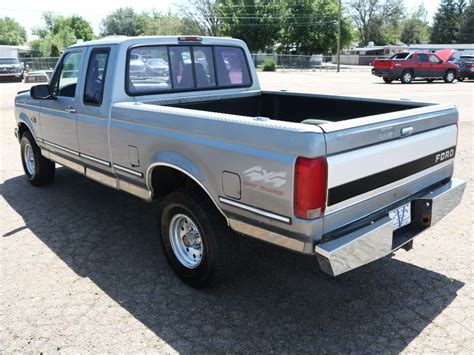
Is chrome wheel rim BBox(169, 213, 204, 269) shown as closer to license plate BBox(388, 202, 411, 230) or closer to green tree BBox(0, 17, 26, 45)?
license plate BBox(388, 202, 411, 230)

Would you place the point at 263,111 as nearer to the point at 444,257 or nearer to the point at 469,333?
the point at 444,257

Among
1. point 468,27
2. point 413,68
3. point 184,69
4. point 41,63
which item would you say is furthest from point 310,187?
point 468,27

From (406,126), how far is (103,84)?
2800 mm

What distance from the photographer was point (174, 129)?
12.0 feet

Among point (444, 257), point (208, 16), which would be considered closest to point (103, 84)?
point (444, 257)

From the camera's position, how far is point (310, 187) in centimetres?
280

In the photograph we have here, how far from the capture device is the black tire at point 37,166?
6.59 meters

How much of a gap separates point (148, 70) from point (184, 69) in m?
0.44

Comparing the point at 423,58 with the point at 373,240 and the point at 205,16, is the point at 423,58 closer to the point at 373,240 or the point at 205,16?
the point at 373,240

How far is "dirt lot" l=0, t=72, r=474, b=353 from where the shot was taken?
3.24 metres

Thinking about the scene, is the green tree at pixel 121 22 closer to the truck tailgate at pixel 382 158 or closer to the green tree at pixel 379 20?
the green tree at pixel 379 20

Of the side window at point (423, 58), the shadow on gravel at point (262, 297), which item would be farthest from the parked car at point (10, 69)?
the shadow on gravel at point (262, 297)

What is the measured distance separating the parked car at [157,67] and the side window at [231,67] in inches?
27.2

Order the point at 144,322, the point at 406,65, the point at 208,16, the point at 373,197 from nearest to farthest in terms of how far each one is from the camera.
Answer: the point at 373,197, the point at 144,322, the point at 406,65, the point at 208,16
